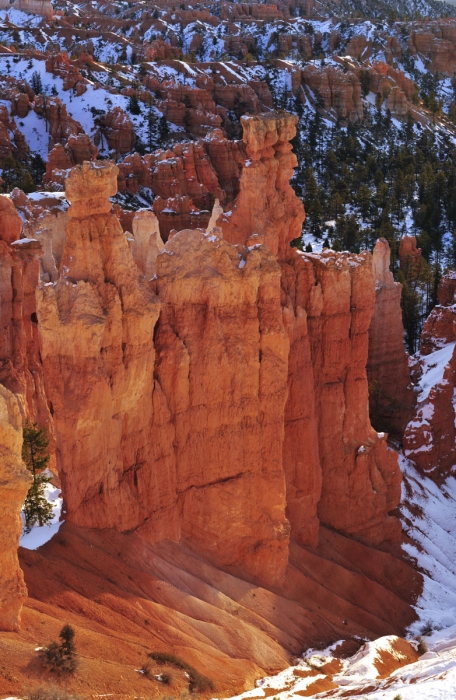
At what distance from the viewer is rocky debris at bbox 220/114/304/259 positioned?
92.0ft

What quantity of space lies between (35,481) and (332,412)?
1117cm

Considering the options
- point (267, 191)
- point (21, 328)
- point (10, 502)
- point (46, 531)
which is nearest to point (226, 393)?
point (46, 531)

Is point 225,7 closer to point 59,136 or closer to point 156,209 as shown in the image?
point 59,136

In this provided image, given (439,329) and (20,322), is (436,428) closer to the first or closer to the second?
(439,329)

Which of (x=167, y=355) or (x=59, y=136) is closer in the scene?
(x=167, y=355)

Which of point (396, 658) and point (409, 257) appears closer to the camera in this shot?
point (396, 658)

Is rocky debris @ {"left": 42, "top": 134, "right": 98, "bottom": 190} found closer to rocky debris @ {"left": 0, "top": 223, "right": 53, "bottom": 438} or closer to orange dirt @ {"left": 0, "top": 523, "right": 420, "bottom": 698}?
rocky debris @ {"left": 0, "top": 223, "right": 53, "bottom": 438}

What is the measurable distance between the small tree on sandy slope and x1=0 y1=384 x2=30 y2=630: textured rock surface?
3.66 metres

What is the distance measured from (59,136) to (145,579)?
74215 mm

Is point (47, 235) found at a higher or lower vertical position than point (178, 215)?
lower

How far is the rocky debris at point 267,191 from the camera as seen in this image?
92.0 ft

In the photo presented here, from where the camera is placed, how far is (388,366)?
1644 inches

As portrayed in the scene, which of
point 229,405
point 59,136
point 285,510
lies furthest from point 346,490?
point 59,136

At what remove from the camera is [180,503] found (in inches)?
931
